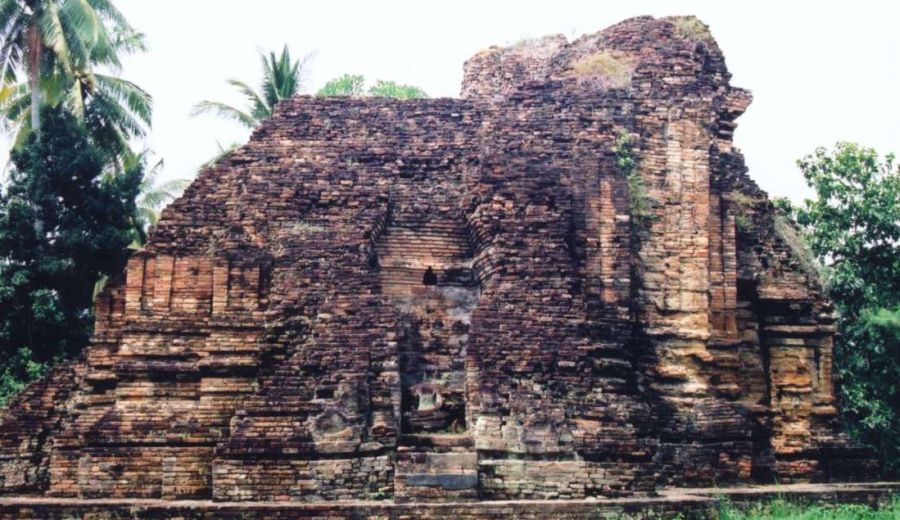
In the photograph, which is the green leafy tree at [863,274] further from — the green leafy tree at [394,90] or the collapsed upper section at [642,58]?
the green leafy tree at [394,90]

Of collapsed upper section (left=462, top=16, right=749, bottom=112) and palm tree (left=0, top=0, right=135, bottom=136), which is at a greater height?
palm tree (left=0, top=0, right=135, bottom=136)

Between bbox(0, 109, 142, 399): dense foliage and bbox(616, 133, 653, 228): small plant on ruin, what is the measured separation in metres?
11.1

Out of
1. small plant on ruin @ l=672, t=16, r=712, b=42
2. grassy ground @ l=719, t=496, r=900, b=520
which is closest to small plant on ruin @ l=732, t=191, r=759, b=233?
small plant on ruin @ l=672, t=16, r=712, b=42

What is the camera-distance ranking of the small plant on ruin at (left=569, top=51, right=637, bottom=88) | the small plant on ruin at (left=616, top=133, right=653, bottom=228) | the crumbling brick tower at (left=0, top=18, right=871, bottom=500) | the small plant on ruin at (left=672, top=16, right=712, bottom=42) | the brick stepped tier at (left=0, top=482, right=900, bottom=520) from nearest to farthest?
the brick stepped tier at (left=0, top=482, right=900, bottom=520) → the crumbling brick tower at (left=0, top=18, right=871, bottom=500) → the small plant on ruin at (left=616, top=133, right=653, bottom=228) → the small plant on ruin at (left=569, top=51, right=637, bottom=88) → the small plant on ruin at (left=672, top=16, right=712, bottom=42)

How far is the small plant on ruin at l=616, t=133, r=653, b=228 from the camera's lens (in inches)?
620

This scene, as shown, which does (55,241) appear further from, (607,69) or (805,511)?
(805,511)

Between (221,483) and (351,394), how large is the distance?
5.51 ft

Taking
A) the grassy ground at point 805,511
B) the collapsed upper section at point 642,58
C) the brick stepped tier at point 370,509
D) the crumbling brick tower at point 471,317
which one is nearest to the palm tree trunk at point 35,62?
the crumbling brick tower at point 471,317

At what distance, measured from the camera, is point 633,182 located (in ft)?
52.2

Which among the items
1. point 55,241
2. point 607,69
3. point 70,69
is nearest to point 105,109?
point 70,69

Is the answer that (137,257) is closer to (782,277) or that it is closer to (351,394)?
(351,394)

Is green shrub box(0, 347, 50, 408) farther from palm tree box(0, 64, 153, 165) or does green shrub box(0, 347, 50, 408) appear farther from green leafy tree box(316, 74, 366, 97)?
green leafy tree box(316, 74, 366, 97)

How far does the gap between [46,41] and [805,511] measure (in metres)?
19.5

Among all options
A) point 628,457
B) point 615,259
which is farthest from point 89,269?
point 628,457
